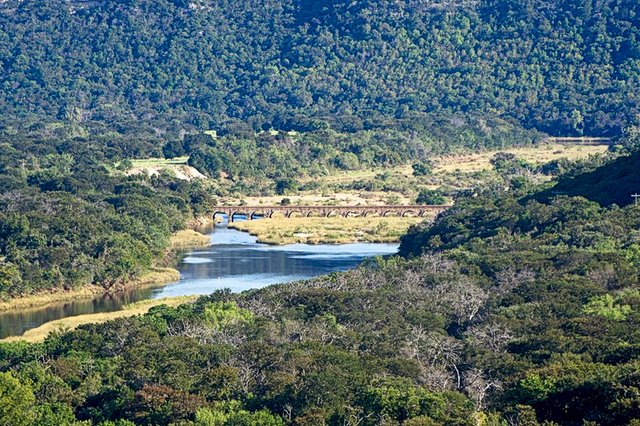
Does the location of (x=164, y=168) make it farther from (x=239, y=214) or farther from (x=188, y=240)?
(x=188, y=240)

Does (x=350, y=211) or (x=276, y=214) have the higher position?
(x=350, y=211)

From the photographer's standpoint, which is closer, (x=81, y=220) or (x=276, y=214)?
(x=81, y=220)

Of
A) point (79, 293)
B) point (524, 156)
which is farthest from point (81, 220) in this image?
point (524, 156)

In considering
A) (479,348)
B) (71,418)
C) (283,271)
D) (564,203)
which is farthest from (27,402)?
(564,203)

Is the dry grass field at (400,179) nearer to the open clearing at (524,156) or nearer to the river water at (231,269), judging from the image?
the open clearing at (524,156)

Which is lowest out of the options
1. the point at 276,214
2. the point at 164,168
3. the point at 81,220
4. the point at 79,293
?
the point at 79,293

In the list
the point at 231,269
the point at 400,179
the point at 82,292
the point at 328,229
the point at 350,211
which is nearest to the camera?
the point at 82,292
